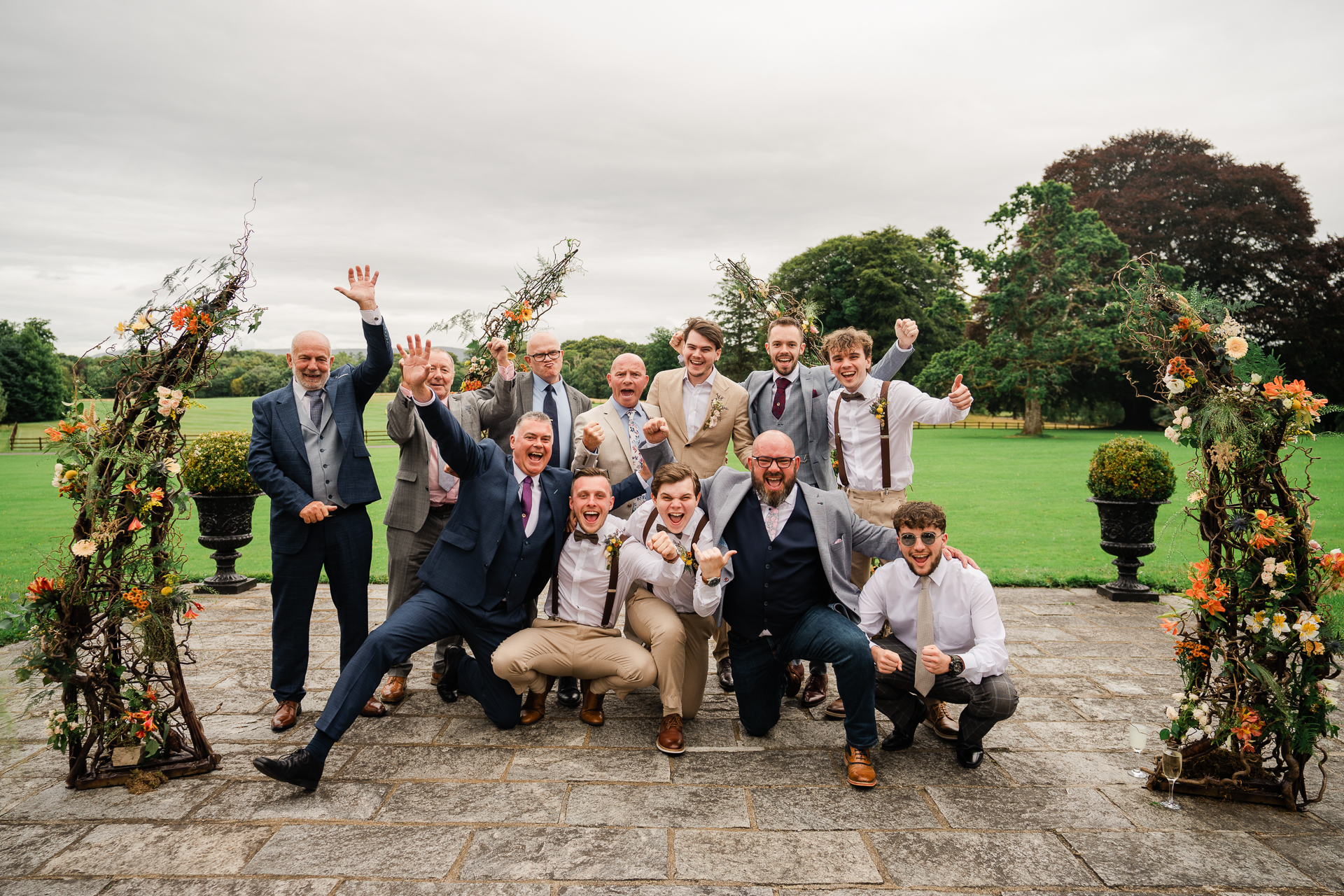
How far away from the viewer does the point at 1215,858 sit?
3086 millimetres

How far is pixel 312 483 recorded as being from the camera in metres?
4.38

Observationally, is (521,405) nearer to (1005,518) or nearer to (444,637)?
(444,637)

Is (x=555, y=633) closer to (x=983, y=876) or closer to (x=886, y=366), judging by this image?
(x=983, y=876)

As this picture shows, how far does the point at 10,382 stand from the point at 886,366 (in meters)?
47.5

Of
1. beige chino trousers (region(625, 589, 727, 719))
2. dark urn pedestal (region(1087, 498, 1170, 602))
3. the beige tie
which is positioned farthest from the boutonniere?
dark urn pedestal (region(1087, 498, 1170, 602))

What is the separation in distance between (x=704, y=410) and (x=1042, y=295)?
29972 millimetres

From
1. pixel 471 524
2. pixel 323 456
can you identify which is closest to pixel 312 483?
pixel 323 456

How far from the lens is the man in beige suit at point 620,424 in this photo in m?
5.09

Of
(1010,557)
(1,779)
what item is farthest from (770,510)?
(1010,557)

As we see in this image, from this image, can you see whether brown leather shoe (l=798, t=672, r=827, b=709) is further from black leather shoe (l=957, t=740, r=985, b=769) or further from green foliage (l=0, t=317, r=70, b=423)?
green foliage (l=0, t=317, r=70, b=423)

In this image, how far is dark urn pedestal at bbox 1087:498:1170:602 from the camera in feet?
24.0

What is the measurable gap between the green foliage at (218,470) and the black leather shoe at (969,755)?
6.64m

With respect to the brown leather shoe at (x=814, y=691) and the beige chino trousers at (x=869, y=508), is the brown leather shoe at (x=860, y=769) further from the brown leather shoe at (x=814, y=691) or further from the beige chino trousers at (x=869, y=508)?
the beige chino trousers at (x=869, y=508)

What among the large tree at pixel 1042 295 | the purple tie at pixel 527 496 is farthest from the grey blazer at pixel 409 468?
the large tree at pixel 1042 295
